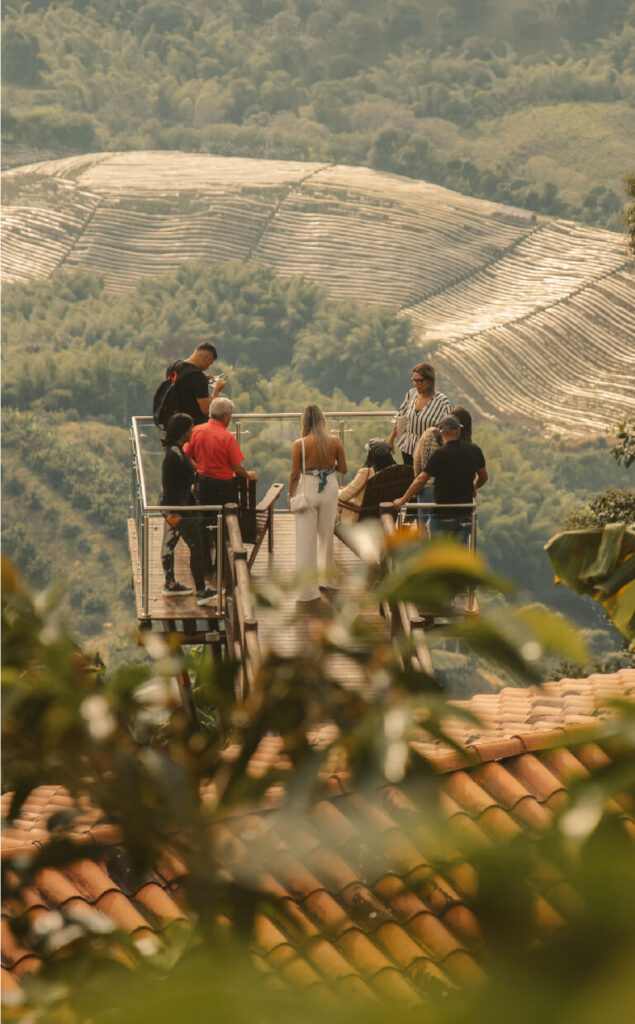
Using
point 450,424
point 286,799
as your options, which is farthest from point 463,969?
point 450,424

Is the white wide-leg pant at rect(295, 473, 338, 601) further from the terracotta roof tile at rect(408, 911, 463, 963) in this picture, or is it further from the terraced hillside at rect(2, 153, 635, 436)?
the terraced hillside at rect(2, 153, 635, 436)

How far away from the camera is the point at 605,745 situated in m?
1.07

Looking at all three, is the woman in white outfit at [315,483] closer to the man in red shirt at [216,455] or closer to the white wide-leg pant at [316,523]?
the white wide-leg pant at [316,523]

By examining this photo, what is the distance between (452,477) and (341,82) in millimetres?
155520

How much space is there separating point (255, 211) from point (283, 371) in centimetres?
1652

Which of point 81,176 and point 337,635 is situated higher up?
point 337,635

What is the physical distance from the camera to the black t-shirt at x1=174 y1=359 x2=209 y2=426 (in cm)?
896

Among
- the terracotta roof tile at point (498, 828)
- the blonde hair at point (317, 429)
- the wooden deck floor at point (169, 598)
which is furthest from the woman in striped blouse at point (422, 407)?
the terracotta roof tile at point (498, 828)

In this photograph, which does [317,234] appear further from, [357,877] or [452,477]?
[357,877]

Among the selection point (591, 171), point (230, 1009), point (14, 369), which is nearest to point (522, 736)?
point (230, 1009)

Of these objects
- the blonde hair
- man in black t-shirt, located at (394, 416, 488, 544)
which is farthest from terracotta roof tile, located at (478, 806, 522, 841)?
the blonde hair

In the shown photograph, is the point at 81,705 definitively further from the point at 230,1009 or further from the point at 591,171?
the point at 591,171

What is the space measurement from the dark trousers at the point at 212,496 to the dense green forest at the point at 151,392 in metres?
60.3

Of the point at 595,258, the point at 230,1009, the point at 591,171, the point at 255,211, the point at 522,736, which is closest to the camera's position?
the point at 230,1009
